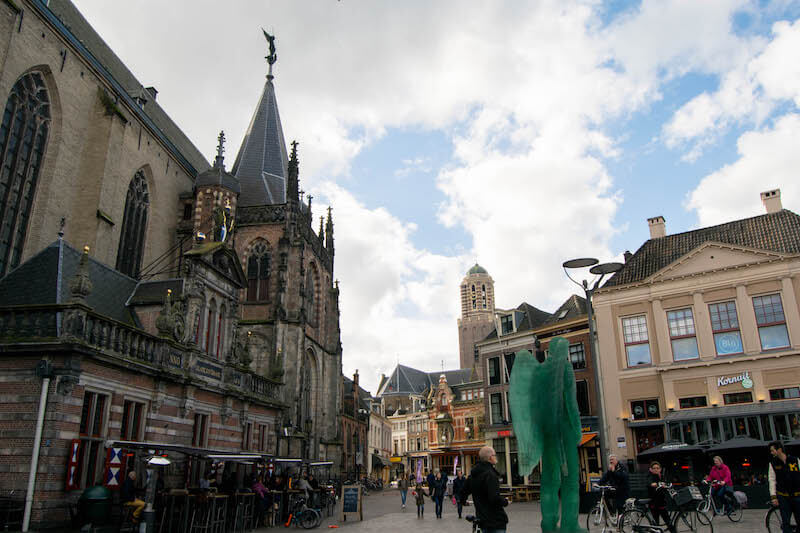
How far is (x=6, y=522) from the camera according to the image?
35.0ft

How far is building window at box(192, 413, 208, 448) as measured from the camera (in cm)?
Answer: 1704

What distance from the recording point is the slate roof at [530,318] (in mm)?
35562

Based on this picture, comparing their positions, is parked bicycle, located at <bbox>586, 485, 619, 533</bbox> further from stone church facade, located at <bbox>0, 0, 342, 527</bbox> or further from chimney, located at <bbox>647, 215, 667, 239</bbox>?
chimney, located at <bbox>647, 215, 667, 239</bbox>

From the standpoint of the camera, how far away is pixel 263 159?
39.1 meters

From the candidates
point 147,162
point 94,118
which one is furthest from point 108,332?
point 147,162

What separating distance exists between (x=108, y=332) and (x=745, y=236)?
25780 millimetres

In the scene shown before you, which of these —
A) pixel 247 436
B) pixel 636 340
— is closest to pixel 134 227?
pixel 247 436

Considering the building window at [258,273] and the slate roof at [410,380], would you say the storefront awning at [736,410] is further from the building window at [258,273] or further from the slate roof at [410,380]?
the slate roof at [410,380]

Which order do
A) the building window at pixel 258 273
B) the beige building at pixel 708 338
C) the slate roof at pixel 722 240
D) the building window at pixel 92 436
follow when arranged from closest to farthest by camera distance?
1. the building window at pixel 92 436
2. the beige building at pixel 708 338
3. the slate roof at pixel 722 240
4. the building window at pixel 258 273

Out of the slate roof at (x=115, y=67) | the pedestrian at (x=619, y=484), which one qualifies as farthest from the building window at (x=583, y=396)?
the slate roof at (x=115, y=67)

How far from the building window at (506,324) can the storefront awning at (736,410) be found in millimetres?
12825

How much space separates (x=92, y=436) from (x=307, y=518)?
652 centimetres

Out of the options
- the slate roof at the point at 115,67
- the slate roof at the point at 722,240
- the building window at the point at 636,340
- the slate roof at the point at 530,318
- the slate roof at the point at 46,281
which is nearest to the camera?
the slate roof at the point at 46,281

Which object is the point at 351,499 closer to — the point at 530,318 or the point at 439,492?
the point at 439,492
